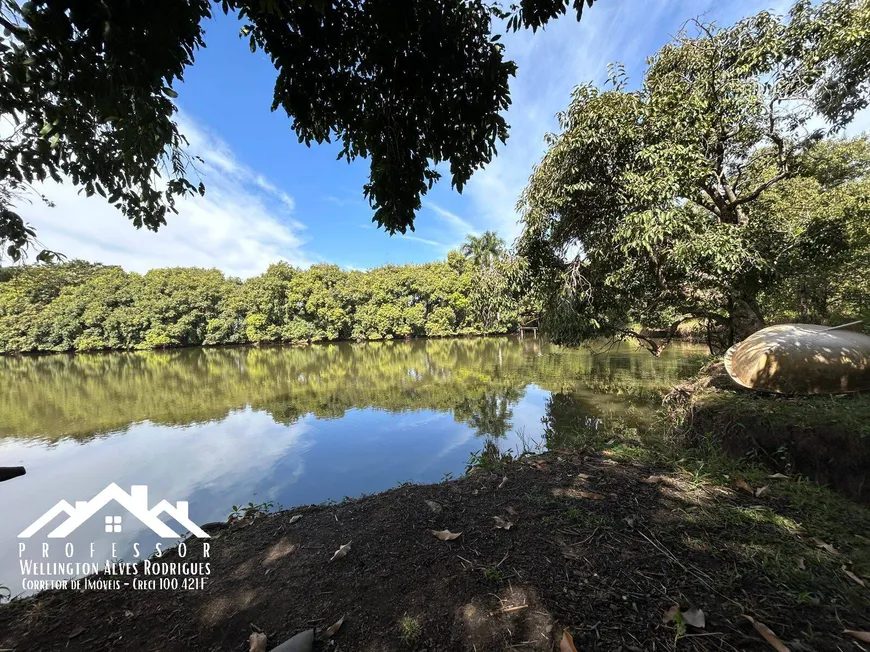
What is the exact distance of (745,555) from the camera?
1.87 m

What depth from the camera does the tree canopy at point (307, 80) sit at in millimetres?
1523

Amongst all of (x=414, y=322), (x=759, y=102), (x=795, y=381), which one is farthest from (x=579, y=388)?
(x=414, y=322)

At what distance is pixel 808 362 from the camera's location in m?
4.39

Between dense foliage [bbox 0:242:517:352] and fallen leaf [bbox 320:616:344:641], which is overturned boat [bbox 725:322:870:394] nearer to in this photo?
fallen leaf [bbox 320:616:344:641]

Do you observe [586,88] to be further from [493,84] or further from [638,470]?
[638,470]

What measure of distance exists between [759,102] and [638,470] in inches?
258

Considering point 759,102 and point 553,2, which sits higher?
point 759,102

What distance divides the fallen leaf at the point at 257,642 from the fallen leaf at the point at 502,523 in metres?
1.42

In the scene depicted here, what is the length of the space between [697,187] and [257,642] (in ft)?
26.9

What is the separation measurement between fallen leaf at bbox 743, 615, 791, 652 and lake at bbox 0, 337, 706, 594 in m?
4.33

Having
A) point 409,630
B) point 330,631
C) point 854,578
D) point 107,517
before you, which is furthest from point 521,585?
point 107,517

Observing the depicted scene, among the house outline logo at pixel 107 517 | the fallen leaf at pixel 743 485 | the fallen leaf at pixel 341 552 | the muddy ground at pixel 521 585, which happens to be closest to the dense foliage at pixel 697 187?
the fallen leaf at pixel 743 485

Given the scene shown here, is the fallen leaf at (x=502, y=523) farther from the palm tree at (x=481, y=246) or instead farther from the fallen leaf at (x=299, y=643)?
the palm tree at (x=481, y=246)

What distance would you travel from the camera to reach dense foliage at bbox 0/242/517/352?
1261 inches
